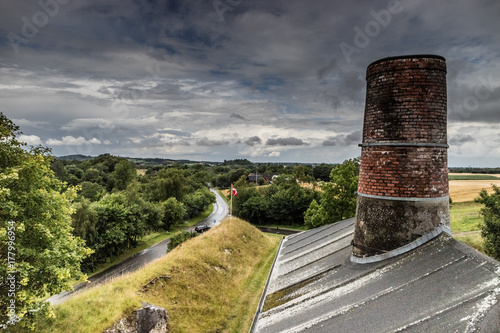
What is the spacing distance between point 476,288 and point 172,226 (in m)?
50.4

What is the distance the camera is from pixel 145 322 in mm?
12797

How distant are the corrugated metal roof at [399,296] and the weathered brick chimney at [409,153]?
55cm

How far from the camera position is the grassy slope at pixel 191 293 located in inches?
474

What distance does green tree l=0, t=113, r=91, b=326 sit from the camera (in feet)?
32.9

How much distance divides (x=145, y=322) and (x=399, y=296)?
1161cm

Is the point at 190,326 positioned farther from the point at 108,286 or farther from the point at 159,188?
the point at 159,188

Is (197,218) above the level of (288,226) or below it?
below

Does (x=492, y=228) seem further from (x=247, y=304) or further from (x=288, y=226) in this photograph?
(x=288, y=226)

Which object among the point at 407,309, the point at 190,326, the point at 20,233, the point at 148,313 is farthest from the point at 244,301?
the point at 407,309

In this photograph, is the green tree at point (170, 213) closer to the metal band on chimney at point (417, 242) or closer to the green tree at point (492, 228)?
the green tree at point (492, 228)

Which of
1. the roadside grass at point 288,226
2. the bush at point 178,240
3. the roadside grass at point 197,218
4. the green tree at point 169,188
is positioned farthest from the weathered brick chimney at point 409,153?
the green tree at point 169,188

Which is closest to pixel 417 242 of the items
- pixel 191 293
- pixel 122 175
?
pixel 191 293

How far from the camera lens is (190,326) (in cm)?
1431

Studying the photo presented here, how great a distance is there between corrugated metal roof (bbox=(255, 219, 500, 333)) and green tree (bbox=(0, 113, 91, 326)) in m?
8.91
